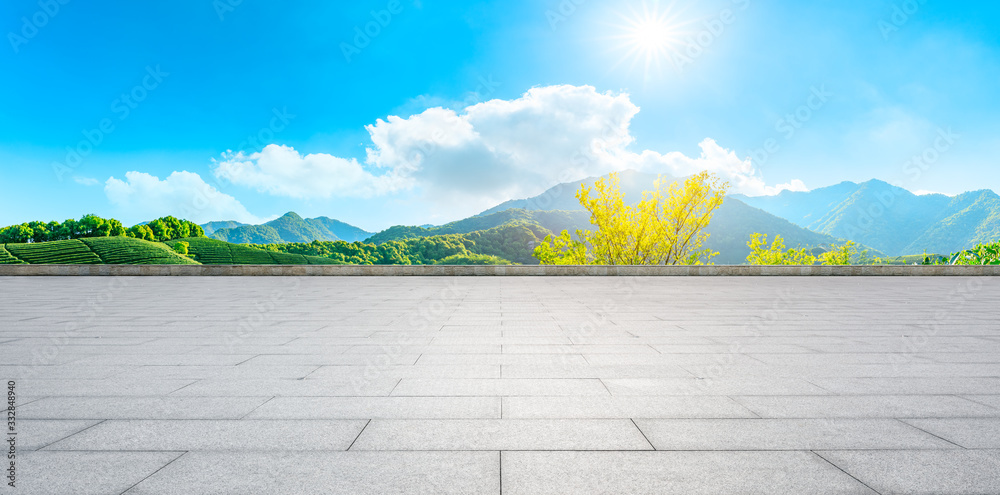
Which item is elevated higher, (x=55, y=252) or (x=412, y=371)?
(x=55, y=252)

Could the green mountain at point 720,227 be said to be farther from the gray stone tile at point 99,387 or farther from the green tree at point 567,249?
the gray stone tile at point 99,387

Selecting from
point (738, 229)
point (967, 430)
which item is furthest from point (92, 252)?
point (738, 229)

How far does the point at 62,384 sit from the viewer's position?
155 inches

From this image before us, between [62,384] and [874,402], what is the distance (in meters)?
6.90

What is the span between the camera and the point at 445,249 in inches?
2899

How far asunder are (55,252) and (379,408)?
79.7 metres

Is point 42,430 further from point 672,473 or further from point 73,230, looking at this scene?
point 73,230

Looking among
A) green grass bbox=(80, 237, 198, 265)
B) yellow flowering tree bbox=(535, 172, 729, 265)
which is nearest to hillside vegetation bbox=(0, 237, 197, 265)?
green grass bbox=(80, 237, 198, 265)

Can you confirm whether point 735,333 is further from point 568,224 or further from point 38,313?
point 568,224

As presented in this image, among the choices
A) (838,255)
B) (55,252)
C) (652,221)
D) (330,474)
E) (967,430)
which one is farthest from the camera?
(838,255)

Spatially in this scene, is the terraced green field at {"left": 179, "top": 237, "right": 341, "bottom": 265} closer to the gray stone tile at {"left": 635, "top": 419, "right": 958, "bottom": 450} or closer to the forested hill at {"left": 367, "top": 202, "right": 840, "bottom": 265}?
the forested hill at {"left": 367, "top": 202, "right": 840, "bottom": 265}

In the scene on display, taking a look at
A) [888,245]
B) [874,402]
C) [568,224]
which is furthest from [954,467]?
[888,245]

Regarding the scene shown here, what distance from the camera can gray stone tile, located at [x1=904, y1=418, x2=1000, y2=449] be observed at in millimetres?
2754

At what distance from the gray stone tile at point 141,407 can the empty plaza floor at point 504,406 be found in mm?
20
